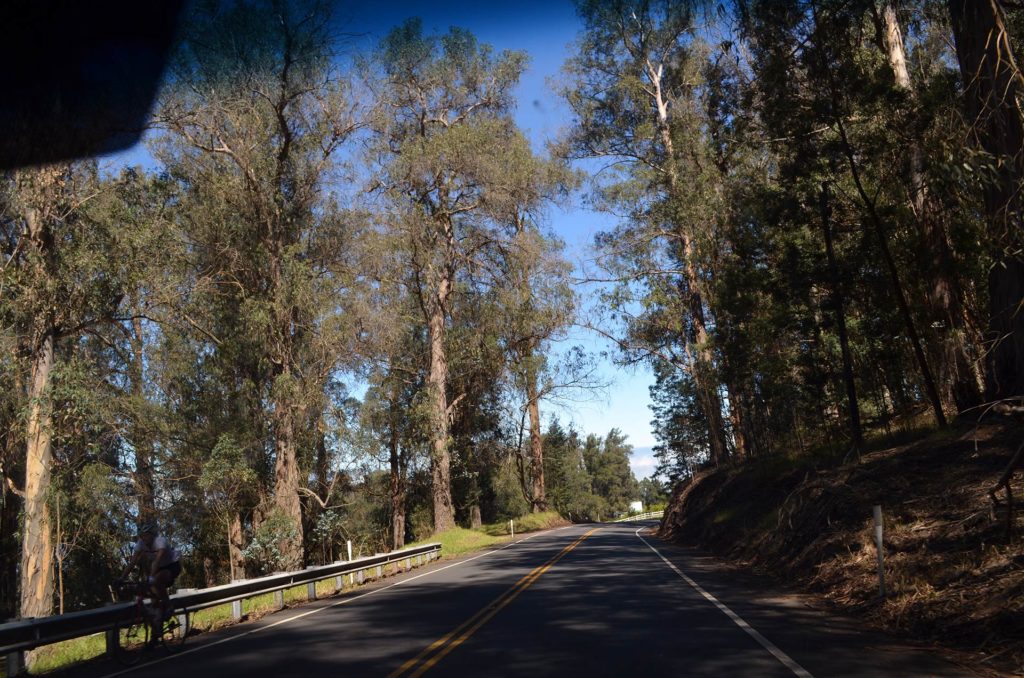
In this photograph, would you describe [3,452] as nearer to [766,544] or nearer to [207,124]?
[207,124]

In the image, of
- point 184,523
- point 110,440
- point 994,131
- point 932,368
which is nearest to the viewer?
point 994,131

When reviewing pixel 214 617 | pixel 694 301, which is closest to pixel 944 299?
pixel 694 301

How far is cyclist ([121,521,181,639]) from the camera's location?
1027 cm

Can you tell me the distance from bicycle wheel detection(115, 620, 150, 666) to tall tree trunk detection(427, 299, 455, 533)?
22.6m

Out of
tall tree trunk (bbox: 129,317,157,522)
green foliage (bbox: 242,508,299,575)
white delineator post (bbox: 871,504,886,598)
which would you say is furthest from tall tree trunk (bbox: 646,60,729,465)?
tall tree trunk (bbox: 129,317,157,522)

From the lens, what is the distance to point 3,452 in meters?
22.7

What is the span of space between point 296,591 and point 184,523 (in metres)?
15.8

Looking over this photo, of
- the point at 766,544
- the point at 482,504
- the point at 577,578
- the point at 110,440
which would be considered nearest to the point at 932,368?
the point at 766,544

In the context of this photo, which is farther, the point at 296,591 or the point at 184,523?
the point at 184,523

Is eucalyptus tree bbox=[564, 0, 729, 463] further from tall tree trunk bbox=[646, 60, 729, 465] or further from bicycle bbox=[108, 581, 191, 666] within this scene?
bicycle bbox=[108, 581, 191, 666]

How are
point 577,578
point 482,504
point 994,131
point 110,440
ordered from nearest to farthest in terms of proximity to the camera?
point 994,131, point 577,578, point 110,440, point 482,504

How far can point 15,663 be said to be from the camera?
8.59 meters

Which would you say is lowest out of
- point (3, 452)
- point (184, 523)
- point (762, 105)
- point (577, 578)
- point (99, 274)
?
point (577, 578)

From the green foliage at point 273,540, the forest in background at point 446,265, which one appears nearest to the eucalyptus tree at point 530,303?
the forest in background at point 446,265
